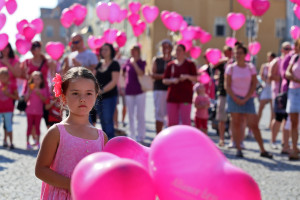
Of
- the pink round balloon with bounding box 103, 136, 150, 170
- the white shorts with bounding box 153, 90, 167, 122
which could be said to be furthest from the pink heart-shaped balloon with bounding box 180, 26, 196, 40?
the pink round balloon with bounding box 103, 136, 150, 170

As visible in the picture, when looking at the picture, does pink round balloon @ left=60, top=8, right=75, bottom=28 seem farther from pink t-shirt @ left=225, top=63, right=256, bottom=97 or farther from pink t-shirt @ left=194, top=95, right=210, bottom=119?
pink t-shirt @ left=225, top=63, right=256, bottom=97

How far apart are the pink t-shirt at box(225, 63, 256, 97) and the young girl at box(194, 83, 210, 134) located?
66.0 inches

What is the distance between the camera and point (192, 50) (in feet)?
50.0

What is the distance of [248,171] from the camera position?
745 cm

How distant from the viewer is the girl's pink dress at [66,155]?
10.2ft

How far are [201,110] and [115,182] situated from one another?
28.1 ft

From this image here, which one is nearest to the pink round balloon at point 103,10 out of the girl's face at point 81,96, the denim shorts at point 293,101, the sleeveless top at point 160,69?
the sleeveless top at point 160,69

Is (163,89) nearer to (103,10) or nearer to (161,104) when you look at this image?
(161,104)

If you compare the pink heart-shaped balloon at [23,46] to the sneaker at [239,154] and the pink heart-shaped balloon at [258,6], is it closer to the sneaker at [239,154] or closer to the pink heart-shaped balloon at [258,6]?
the sneaker at [239,154]

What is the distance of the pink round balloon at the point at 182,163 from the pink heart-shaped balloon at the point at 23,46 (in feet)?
25.9

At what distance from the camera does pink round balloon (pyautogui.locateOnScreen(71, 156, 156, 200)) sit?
225 centimetres

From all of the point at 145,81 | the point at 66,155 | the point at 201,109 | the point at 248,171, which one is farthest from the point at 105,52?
the point at 66,155

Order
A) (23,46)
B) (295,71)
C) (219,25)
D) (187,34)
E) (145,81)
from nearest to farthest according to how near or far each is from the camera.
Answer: (295,71)
(23,46)
(145,81)
(187,34)
(219,25)

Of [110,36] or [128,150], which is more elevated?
[110,36]
